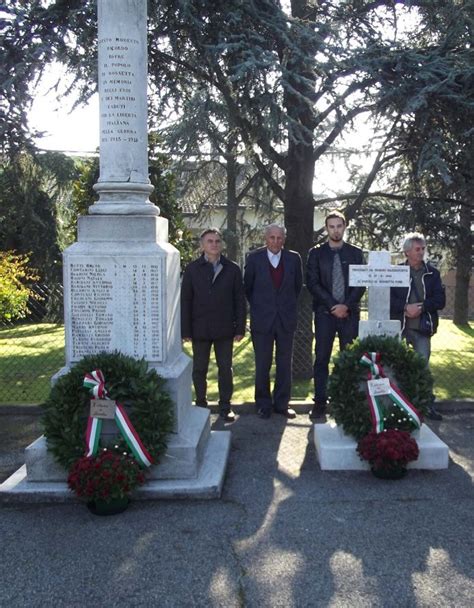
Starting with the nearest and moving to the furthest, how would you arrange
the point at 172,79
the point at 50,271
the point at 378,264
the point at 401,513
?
the point at 401,513, the point at 378,264, the point at 172,79, the point at 50,271

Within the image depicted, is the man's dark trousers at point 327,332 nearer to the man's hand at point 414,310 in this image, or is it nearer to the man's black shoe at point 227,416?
the man's hand at point 414,310

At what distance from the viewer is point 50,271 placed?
17859 mm

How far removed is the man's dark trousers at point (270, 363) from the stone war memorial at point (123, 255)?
1.65 m

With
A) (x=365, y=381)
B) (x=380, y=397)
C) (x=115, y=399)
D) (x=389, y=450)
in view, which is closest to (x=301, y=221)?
(x=365, y=381)

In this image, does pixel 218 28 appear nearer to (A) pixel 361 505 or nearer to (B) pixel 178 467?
(B) pixel 178 467

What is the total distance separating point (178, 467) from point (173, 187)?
864 centimetres

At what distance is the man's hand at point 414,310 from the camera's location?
19.0 feet

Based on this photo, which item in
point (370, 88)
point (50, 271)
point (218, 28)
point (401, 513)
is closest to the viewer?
point (401, 513)

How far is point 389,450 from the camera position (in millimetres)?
4195

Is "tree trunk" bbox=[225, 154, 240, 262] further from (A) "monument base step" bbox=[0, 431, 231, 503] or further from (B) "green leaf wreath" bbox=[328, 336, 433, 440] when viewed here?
(A) "monument base step" bbox=[0, 431, 231, 503]

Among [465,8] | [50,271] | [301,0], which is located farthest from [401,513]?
[50,271]

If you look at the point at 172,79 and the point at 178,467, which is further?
the point at 172,79

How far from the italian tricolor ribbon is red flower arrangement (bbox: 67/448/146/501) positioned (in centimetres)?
11

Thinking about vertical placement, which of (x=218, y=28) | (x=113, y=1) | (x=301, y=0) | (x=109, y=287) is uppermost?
(x=301, y=0)
